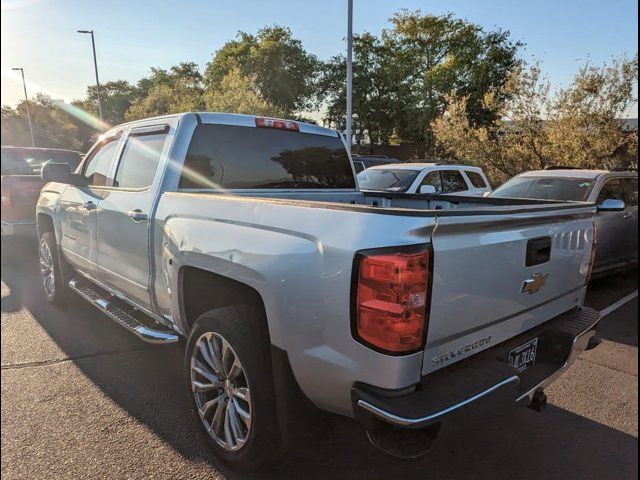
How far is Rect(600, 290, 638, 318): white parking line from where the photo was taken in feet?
18.6

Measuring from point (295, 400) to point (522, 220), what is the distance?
4.61ft

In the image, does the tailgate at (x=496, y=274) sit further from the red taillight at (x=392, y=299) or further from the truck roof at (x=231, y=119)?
the truck roof at (x=231, y=119)

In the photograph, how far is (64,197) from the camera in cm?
488

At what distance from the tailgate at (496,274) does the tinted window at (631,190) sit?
18.3 ft

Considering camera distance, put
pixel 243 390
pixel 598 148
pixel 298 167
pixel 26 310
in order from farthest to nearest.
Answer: pixel 598 148, pixel 26 310, pixel 298 167, pixel 243 390

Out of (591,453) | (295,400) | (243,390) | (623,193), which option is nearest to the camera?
(295,400)

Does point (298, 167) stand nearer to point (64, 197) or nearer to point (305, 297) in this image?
point (305, 297)

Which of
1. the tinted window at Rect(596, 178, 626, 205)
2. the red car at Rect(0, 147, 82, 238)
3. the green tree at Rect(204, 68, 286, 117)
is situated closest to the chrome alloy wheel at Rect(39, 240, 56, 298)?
the red car at Rect(0, 147, 82, 238)

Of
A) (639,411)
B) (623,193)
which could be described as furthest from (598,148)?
(639,411)

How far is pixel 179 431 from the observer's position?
294 cm

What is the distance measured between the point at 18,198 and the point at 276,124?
611 centimetres

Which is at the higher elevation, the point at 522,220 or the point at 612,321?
the point at 522,220

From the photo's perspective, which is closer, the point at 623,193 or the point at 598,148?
the point at 623,193

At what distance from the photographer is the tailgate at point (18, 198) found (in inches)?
303
